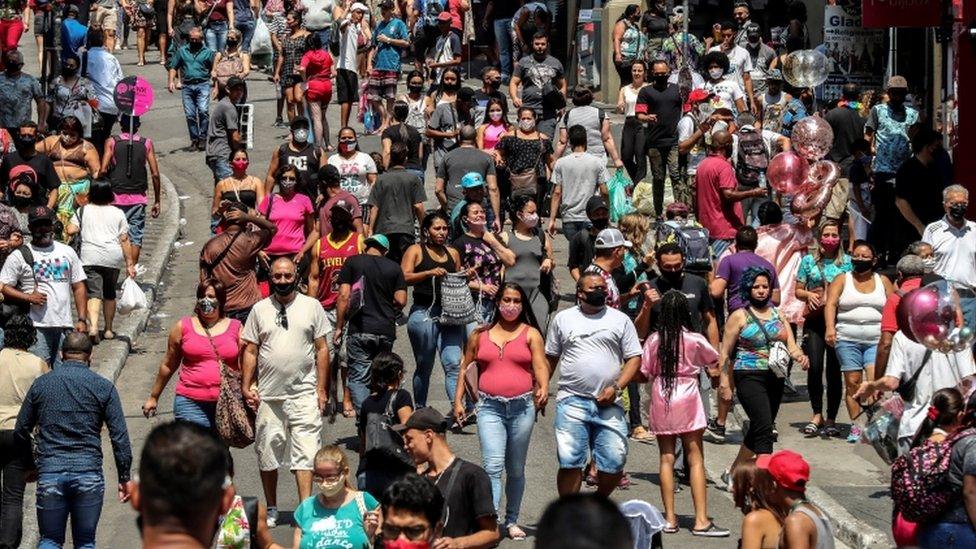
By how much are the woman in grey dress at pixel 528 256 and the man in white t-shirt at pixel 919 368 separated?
12.4ft

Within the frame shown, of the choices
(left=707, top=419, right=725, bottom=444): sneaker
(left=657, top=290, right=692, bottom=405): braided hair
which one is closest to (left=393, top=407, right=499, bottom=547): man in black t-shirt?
(left=657, top=290, right=692, bottom=405): braided hair

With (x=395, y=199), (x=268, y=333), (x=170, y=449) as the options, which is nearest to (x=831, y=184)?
(x=395, y=199)

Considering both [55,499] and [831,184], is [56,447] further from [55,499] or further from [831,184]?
[831,184]

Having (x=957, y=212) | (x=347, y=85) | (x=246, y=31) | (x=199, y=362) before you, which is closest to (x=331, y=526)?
(x=199, y=362)

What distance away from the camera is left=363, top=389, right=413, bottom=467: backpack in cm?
1127

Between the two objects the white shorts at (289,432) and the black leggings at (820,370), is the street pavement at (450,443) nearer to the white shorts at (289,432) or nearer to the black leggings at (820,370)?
the black leggings at (820,370)

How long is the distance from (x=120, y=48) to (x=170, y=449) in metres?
30.5

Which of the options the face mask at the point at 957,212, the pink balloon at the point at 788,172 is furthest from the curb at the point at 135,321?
the face mask at the point at 957,212

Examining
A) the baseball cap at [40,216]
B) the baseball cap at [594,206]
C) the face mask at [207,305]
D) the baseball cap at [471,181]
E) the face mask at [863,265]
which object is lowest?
the face mask at [863,265]

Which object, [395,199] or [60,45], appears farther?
[60,45]

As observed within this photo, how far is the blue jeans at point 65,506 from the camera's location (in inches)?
447

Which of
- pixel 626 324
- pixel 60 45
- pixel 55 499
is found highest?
pixel 60 45

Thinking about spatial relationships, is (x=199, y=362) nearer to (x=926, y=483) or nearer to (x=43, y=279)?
(x=43, y=279)

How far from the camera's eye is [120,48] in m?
35.0
